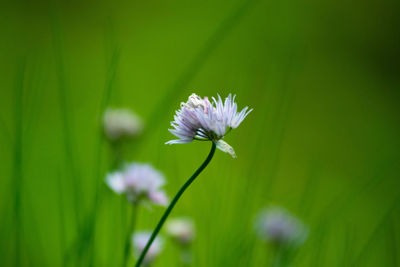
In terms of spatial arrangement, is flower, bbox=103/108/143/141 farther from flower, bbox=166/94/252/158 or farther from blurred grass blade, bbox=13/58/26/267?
flower, bbox=166/94/252/158

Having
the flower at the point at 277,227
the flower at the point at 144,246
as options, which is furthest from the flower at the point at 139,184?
the flower at the point at 277,227

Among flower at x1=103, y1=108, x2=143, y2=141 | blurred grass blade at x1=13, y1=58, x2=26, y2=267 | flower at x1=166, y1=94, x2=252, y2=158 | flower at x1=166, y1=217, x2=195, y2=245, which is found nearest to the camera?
flower at x1=166, y1=94, x2=252, y2=158

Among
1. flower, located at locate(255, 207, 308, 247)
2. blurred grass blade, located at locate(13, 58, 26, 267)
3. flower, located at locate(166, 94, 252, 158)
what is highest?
flower, located at locate(255, 207, 308, 247)

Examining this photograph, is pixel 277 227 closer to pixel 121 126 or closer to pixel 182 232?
pixel 182 232

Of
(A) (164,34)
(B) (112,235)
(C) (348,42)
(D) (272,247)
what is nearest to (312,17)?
(C) (348,42)

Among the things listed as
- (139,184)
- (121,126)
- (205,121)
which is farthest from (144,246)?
(121,126)

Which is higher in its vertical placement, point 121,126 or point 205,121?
point 121,126

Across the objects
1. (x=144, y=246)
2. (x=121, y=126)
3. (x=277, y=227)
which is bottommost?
(x=144, y=246)

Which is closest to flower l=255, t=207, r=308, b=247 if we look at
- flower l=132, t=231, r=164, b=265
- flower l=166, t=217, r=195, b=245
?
flower l=166, t=217, r=195, b=245
